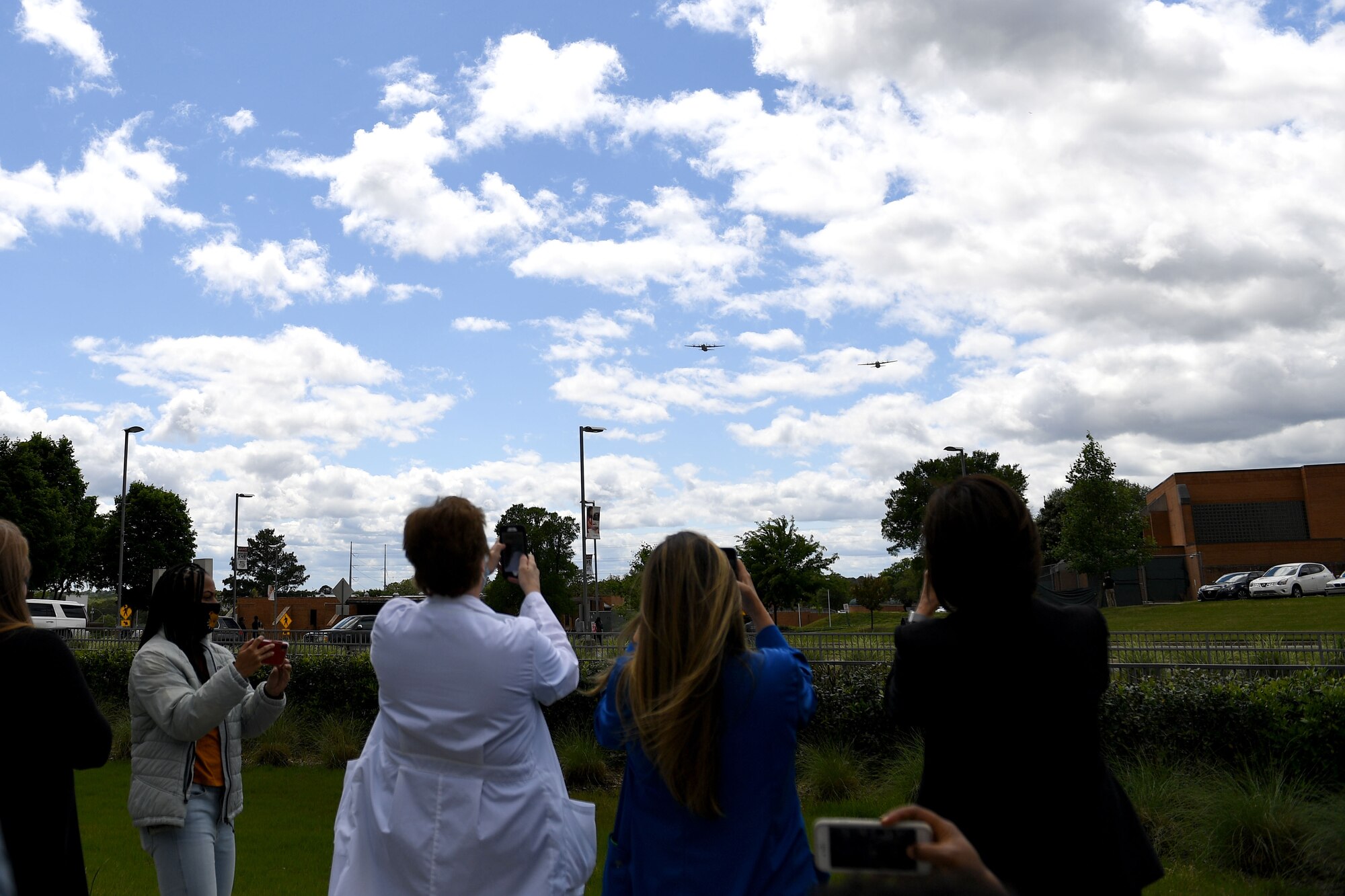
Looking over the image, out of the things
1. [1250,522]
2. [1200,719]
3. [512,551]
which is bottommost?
[1200,719]

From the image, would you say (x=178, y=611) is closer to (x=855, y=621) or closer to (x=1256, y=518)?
(x=855, y=621)

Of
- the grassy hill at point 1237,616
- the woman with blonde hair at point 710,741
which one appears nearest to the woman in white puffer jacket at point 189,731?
the woman with blonde hair at point 710,741

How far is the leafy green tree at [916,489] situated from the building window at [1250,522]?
14063 mm

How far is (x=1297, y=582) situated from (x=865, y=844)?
55617 mm

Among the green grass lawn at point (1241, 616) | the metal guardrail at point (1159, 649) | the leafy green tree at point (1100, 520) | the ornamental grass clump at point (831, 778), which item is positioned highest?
the leafy green tree at point (1100, 520)

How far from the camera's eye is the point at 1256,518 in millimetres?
73000

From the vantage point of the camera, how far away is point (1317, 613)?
110ft

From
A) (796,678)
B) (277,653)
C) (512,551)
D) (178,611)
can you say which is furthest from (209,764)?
(796,678)

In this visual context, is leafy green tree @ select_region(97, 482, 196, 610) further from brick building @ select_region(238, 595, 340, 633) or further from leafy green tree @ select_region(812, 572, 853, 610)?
leafy green tree @ select_region(812, 572, 853, 610)

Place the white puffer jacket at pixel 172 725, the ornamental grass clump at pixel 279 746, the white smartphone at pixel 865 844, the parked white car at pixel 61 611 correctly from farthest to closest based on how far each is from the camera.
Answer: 1. the parked white car at pixel 61 611
2. the ornamental grass clump at pixel 279 746
3. the white puffer jacket at pixel 172 725
4. the white smartphone at pixel 865 844

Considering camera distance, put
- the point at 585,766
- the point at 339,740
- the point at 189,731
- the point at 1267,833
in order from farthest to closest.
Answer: the point at 339,740, the point at 585,766, the point at 1267,833, the point at 189,731

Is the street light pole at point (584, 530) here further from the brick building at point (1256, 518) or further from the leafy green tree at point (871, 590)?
the brick building at point (1256, 518)

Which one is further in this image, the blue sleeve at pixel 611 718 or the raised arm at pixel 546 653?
the raised arm at pixel 546 653

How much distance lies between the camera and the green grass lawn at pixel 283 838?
7019 mm
